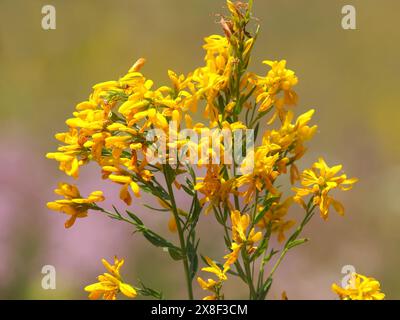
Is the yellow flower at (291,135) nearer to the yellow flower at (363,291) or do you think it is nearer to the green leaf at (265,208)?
the green leaf at (265,208)

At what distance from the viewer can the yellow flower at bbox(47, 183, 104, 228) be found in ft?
5.64

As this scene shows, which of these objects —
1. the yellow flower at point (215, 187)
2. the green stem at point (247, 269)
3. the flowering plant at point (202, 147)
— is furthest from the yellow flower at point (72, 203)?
the green stem at point (247, 269)

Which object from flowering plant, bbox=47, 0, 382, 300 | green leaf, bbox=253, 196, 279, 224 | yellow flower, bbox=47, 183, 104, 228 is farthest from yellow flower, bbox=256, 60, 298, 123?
yellow flower, bbox=47, 183, 104, 228

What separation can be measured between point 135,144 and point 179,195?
4.32 feet

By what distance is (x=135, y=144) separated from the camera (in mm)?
1606

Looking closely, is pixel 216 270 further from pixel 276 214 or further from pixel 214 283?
pixel 276 214

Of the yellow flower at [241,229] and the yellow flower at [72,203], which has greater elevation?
the yellow flower at [72,203]

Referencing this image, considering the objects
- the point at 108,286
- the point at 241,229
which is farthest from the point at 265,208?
the point at 108,286

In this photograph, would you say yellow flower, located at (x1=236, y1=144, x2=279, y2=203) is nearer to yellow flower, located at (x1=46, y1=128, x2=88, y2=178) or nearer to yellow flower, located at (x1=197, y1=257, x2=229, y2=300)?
yellow flower, located at (x1=197, y1=257, x2=229, y2=300)

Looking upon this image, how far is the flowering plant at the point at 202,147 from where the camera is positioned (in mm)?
1631

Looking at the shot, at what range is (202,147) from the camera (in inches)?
63.2

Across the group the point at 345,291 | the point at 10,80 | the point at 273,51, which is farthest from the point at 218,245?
the point at 345,291

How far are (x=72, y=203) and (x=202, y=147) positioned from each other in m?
0.34
